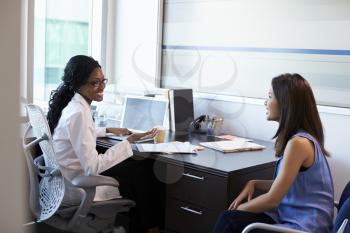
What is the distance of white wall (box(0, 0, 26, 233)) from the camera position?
0.49m

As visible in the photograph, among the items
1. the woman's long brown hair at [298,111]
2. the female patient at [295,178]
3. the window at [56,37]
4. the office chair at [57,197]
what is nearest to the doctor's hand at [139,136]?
the office chair at [57,197]

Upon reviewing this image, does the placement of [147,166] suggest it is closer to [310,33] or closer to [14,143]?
[310,33]

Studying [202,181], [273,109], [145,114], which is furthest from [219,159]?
[145,114]

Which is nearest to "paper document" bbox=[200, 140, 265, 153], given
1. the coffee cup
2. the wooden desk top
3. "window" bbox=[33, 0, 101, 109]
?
the wooden desk top

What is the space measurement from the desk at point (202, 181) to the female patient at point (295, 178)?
173 millimetres

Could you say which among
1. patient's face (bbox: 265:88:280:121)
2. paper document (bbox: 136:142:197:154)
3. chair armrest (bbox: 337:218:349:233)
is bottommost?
chair armrest (bbox: 337:218:349:233)

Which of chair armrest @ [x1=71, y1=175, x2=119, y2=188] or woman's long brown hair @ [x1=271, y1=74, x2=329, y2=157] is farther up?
woman's long brown hair @ [x1=271, y1=74, x2=329, y2=157]

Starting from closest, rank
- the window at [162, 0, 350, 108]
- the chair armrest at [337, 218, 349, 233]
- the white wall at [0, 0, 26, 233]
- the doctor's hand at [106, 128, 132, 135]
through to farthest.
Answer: the white wall at [0, 0, 26, 233]
the chair armrest at [337, 218, 349, 233]
the window at [162, 0, 350, 108]
the doctor's hand at [106, 128, 132, 135]

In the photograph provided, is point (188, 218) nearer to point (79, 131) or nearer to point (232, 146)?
point (232, 146)

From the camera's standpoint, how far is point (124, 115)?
3.05 meters

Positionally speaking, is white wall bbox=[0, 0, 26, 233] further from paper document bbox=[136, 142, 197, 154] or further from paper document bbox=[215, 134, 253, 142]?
paper document bbox=[215, 134, 253, 142]

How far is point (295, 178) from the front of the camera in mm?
1681

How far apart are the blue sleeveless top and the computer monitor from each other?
1.36 m

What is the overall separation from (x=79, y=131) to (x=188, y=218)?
27.3 inches
